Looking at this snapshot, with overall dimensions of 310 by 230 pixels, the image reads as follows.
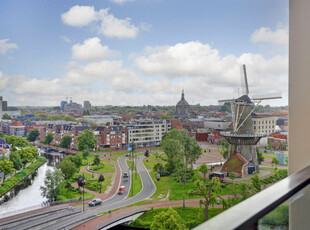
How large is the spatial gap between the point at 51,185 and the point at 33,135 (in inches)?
37.2

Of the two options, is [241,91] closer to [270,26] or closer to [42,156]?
[270,26]

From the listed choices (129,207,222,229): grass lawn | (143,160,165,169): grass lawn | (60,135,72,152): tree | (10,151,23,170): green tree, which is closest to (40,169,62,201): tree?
(10,151,23,170): green tree

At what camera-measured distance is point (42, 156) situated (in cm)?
409

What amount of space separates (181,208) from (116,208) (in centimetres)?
108

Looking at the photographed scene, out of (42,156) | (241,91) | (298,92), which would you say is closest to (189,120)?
(241,91)

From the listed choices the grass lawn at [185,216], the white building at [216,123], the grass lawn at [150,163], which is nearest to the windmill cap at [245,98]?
the white building at [216,123]

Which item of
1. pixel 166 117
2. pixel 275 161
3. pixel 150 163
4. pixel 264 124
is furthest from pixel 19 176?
pixel 264 124

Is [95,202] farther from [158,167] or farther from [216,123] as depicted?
[216,123]

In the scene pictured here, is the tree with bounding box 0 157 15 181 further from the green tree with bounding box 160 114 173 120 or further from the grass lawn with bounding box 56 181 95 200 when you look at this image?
the green tree with bounding box 160 114 173 120

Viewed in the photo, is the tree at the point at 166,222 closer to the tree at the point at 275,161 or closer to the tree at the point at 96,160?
the tree at the point at 96,160

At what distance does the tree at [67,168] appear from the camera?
404 cm

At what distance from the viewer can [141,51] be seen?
4969 millimetres

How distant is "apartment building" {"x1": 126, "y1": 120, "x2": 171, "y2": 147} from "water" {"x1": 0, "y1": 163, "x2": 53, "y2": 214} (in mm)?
1674

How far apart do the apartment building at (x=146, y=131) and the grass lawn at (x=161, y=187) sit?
0.62 metres
